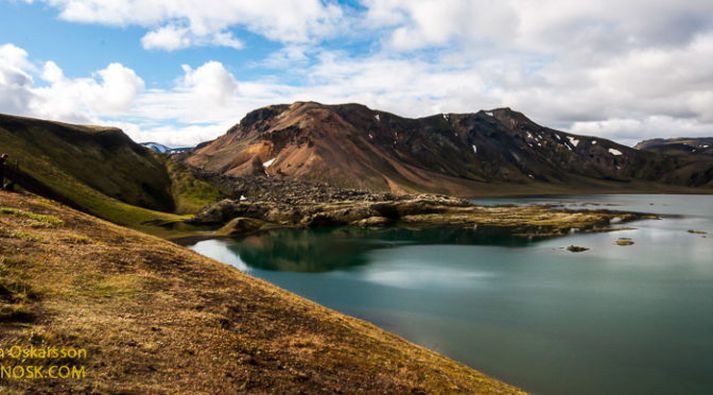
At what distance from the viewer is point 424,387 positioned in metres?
26.9

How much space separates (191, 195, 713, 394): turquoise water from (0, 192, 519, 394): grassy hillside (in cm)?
1370

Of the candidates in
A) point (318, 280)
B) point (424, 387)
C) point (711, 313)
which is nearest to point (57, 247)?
point (424, 387)

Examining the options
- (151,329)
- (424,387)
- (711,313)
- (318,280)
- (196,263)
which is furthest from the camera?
(318,280)

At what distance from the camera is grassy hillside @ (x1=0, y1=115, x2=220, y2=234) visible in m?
130

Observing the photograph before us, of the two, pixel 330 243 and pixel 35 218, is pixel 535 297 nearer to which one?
pixel 35 218

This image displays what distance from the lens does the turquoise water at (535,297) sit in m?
42.1

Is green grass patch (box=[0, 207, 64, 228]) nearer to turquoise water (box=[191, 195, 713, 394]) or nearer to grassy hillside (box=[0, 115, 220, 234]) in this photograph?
turquoise water (box=[191, 195, 713, 394])

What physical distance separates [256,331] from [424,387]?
10.8 meters

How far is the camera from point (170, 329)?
24328 millimetres

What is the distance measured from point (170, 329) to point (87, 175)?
167962 millimetres

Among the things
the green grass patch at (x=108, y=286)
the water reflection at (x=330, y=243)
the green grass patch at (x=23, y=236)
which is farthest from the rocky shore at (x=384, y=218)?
the green grass patch at (x=108, y=286)

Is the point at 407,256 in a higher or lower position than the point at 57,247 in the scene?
lower

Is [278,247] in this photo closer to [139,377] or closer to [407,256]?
[407,256]

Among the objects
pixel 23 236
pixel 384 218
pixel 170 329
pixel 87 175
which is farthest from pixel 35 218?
pixel 87 175
